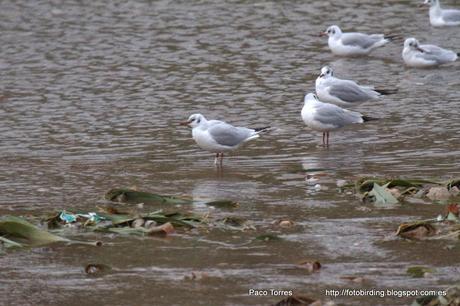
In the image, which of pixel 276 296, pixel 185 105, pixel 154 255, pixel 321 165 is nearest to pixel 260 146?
pixel 321 165

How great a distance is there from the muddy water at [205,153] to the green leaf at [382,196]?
0.44ft

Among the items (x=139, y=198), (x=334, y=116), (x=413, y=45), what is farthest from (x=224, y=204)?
(x=413, y=45)

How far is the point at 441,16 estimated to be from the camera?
18.9 m

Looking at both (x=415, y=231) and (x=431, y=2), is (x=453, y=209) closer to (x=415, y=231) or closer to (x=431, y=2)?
(x=415, y=231)

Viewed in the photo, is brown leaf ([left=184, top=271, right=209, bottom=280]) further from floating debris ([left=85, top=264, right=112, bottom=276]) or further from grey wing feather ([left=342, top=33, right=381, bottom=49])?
grey wing feather ([left=342, top=33, right=381, bottom=49])

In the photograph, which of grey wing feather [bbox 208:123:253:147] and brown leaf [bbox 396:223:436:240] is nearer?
brown leaf [bbox 396:223:436:240]

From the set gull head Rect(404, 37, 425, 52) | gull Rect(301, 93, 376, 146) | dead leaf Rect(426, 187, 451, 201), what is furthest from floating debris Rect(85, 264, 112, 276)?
gull head Rect(404, 37, 425, 52)

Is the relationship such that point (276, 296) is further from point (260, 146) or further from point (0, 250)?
point (260, 146)

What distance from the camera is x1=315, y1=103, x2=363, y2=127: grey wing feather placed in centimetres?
1188

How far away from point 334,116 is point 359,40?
5224 mm

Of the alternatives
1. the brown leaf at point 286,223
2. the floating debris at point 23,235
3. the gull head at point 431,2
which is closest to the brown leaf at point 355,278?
the brown leaf at point 286,223

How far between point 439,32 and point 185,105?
6797mm

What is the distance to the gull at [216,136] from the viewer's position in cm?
1074

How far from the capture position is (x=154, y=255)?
7066 mm
